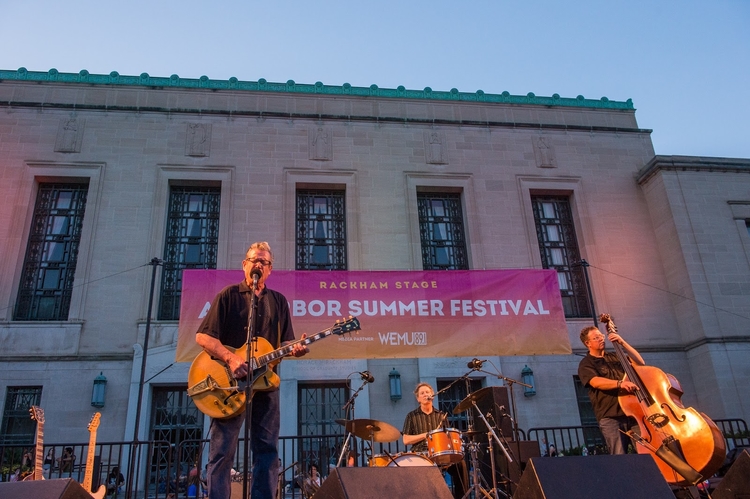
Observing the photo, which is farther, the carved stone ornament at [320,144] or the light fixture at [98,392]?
the carved stone ornament at [320,144]

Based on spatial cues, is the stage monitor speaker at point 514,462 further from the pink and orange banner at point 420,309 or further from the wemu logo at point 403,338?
the wemu logo at point 403,338

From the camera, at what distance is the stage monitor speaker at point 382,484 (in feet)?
11.3

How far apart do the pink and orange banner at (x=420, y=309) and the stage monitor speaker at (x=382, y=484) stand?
7.69 m

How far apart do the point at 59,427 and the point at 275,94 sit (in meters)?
11.1

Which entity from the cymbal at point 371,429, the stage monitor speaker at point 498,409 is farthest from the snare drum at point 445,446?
the stage monitor speaker at point 498,409

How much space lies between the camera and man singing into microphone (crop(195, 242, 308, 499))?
15.0 feet

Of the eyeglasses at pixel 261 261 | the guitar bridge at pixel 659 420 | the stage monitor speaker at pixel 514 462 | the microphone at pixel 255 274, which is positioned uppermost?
the eyeglasses at pixel 261 261

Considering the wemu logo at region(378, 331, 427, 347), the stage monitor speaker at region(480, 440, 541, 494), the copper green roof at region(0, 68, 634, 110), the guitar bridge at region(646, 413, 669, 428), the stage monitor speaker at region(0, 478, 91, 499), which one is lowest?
the stage monitor speaker at region(480, 440, 541, 494)

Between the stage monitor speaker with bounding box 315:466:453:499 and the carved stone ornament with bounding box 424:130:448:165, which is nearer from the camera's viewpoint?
the stage monitor speaker with bounding box 315:466:453:499

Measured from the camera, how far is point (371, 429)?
7.88m

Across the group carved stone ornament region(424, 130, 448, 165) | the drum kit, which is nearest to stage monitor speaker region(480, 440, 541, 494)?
the drum kit

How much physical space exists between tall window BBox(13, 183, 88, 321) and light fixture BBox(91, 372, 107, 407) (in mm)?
2320

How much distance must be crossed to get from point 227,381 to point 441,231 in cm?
1184

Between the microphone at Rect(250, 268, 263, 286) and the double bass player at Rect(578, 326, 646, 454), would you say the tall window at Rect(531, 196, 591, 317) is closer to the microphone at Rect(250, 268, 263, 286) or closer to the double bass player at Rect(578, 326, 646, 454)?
the double bass player at Rect(578, 326, 646, 454)
